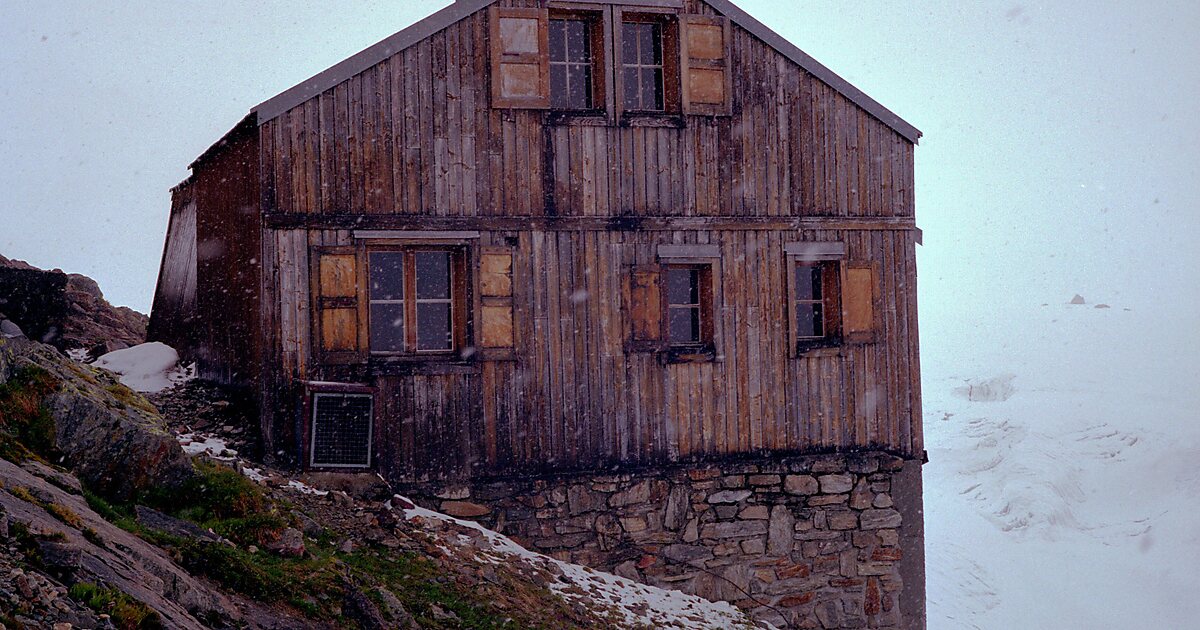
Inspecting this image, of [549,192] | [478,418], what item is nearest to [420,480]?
[478,418]

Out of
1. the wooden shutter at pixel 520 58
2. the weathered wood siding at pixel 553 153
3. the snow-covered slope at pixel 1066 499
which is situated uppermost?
the wooden shutter at pixel 520 58

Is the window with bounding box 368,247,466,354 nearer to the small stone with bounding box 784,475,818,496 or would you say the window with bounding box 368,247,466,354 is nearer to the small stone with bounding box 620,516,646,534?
the small stone with bounding box 620,516,646,534

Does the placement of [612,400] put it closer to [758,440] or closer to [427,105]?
[758,440]

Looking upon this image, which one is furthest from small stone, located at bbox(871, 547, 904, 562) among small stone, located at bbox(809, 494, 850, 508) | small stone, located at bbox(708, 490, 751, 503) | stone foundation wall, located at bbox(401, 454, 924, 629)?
small stone, located at bbox(708, 490, 751, 503)

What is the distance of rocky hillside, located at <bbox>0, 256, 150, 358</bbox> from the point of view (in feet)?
46.2

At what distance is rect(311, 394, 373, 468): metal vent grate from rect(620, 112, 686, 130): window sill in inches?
177

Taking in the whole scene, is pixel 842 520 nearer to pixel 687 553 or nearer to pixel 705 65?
pixel 687 553

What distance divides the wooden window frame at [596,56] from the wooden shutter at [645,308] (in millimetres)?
2012

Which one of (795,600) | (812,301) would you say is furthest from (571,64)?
(795,600)

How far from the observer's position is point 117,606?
454cm

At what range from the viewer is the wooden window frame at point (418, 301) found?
11.0 meters

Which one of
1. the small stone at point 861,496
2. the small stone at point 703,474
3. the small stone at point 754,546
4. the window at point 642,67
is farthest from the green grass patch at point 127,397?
the small stone at point 861,496

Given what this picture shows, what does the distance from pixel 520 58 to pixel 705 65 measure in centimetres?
238

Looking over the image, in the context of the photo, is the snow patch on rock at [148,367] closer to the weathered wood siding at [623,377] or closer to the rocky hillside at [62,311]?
the rocky hillside at [62,311]
